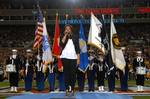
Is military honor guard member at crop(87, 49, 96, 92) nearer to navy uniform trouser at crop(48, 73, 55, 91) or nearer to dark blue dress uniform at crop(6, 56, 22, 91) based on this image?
navy uniform trouser at crop(48, 73, 55, 91)

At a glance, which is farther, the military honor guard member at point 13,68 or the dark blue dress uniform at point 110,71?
the military honor guard member at point 13,68

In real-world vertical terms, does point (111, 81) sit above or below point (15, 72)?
below

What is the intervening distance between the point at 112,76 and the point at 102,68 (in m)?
0.57

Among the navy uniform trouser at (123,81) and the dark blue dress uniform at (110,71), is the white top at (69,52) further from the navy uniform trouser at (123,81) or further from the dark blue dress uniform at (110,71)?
the navy uniform trouser at (123,81)

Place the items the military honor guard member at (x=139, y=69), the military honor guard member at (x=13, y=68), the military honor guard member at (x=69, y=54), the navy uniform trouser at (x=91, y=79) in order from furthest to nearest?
the military honor guard member at (x=13, y=68)
the military honor guard member at (x=139, y=69)
the navy uniform trouser at (x=91, y=79)
the military honor guard member at (x=69, y=54)

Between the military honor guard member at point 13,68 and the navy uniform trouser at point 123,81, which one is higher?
the military honor guard member at point 13,68

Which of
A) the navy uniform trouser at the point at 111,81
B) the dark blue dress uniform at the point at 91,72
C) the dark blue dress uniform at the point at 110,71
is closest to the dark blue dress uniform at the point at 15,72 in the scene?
the dark blue dress uniform at the point at 91,72

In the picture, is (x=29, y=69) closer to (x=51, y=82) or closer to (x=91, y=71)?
(x=51, y=82)

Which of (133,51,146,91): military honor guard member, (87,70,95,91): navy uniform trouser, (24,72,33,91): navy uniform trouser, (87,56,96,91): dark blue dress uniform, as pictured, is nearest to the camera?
(87,70,95,91): navy uniform trouser

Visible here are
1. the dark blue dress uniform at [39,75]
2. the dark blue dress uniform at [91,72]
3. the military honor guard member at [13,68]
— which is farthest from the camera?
the military honor guard member at [13,68]

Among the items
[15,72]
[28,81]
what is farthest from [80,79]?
[15,72]

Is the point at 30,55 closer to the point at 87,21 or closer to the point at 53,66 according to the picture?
the point at 53,66

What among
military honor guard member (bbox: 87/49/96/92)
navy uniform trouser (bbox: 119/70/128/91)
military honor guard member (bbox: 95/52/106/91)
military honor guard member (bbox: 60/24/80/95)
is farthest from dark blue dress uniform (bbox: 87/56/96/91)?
military honor guard member (bbox: 60/24/80/95)

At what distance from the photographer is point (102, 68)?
64.4 feet
